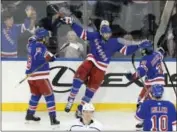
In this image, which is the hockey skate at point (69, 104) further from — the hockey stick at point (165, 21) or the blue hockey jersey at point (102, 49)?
the hockey stick at point (165, 21)

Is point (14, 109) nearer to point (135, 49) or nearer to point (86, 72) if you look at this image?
point (86, 72)

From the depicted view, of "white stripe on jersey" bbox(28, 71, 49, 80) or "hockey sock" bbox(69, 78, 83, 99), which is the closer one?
"white stripe on jersey" bbox(28, 71, 49, 80)

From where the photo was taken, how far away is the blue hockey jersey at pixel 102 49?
249 inches

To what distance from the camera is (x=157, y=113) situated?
4555 millimetres

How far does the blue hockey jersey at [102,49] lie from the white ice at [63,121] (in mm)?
580

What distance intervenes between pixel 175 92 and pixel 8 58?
2003mm

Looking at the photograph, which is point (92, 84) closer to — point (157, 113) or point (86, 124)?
point (157, 113)

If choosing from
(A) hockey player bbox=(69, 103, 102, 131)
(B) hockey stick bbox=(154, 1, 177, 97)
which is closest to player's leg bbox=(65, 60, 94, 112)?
(B) hockey stick bbox=(154, 1, 177, 97)

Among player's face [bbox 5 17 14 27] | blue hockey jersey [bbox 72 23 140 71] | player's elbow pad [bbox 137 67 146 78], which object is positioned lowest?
player's elbow pad [bbox 137 67 146 78]

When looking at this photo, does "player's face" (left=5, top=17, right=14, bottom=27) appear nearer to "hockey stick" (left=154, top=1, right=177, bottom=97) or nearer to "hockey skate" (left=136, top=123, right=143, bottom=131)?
"hockey stick" (left=154, top=1, right=177, bottom=97)

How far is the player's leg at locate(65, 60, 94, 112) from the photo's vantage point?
6.43 m

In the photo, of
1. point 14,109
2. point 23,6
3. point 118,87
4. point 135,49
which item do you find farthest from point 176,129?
point 23,6

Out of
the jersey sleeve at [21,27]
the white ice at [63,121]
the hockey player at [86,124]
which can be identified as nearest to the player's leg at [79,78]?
the white ice at [63,121]

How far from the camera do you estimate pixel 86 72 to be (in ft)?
21.1
